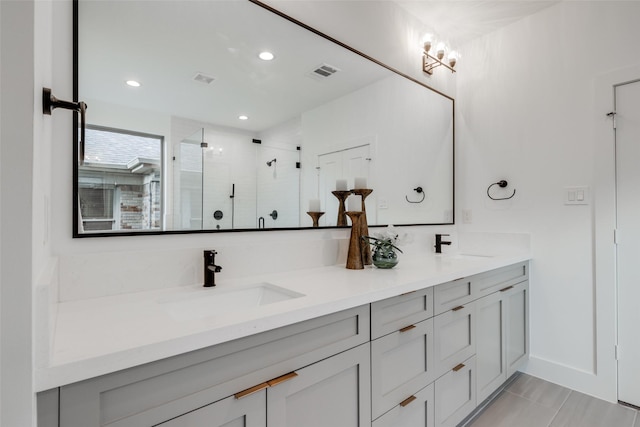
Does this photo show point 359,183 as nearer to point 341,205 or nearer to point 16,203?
point 341,205

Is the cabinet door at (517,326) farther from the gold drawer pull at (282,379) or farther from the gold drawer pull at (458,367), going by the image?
the gold drawer pull at (282,379)

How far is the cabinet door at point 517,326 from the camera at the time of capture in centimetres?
206

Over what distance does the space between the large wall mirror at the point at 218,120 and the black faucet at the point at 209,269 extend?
13 cm

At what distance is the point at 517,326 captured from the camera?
7.14ft

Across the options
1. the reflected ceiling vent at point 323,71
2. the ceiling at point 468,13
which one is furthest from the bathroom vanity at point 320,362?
the ceiling at point 468,13

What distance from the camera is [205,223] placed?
4.25 ft

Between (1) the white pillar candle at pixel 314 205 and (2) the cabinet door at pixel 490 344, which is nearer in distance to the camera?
(1) the white pillar candle at pixel 314 205

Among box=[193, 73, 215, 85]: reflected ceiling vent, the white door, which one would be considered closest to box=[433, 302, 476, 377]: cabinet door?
the white door

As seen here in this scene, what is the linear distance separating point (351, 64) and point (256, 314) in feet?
5.17

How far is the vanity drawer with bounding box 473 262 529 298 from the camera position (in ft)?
5.88

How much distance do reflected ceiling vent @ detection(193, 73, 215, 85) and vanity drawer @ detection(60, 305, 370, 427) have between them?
1.04m

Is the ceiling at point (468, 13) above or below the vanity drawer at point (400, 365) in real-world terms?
above

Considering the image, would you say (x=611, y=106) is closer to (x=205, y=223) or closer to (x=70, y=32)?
(x=205, y=223)

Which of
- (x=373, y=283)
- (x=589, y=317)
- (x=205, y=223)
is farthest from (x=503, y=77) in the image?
(x=205, y=223)
